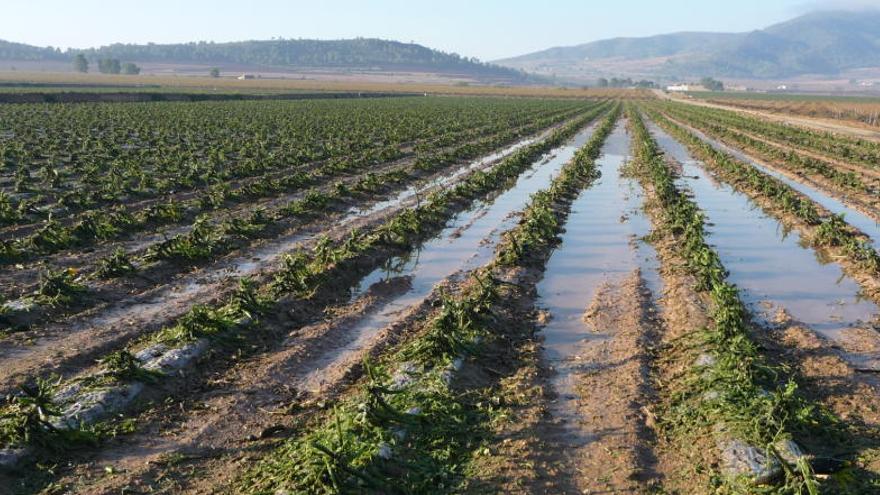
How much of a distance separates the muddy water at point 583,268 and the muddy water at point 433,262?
1.51 metres

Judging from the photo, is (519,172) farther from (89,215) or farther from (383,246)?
(89,215)

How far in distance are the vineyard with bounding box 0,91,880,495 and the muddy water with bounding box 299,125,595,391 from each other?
0.07 metres

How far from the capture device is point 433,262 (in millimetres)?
12773

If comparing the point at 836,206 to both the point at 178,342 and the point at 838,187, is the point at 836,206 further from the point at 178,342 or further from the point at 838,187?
the point at 178,342

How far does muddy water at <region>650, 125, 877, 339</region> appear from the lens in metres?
10.4

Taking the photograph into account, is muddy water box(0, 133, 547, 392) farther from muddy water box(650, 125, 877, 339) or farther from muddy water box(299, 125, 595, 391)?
muddy water box(650, 125, 877, 339)

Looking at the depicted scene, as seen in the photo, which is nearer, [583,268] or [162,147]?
[583,268]

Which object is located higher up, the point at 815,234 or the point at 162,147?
the point at 162,147

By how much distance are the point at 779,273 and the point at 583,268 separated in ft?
11.5

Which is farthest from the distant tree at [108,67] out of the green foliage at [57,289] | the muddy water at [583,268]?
the green foliage at [57,289]

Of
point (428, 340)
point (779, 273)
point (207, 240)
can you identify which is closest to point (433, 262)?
point (207, 240)

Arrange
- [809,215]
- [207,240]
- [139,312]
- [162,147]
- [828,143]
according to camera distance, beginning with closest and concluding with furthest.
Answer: [139,312] < [207,240] < [809,215] < [162,147] < [828,143]

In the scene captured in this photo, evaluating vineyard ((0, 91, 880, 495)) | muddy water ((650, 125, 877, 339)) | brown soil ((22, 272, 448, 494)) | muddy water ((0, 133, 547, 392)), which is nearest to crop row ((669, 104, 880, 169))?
vineyard ((0, 91, 880, 495))

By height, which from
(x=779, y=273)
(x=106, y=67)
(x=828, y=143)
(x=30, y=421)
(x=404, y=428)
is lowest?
(x=779, y=273)
